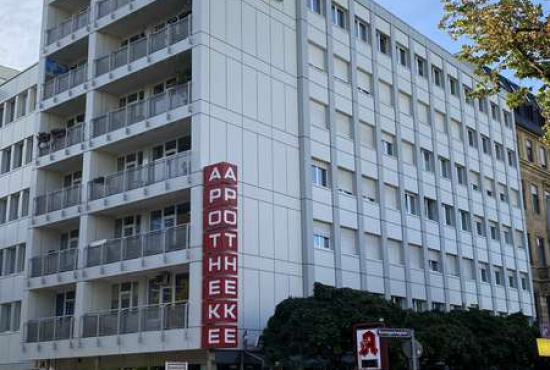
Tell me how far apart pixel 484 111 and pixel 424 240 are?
12893 millimetres

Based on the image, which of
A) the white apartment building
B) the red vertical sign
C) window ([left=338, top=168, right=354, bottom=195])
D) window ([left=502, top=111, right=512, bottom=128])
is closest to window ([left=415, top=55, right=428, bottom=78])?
the white apartment building

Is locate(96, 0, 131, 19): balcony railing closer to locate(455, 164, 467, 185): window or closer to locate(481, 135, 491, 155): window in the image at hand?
locate(455, 164, 467, 185): window

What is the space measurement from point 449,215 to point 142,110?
18.7m

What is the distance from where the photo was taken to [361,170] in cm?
3447

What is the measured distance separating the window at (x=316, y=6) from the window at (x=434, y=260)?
12982 millimetres

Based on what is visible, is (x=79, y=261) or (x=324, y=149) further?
(x=324, y=149)

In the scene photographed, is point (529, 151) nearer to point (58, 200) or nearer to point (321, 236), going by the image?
point (321, 236)

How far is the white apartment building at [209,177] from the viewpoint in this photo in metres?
27.2

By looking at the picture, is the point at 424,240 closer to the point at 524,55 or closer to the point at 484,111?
the point at 484,111

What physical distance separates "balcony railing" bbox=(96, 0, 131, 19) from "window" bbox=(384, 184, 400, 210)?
48.3 ft

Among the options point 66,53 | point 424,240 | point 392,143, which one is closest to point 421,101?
point 392,143

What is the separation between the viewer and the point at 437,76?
141 ft

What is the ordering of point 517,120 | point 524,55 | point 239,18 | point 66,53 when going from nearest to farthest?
point 524,55, point 239,18, point 66,53, point 517,120

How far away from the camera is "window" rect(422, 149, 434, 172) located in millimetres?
39625
